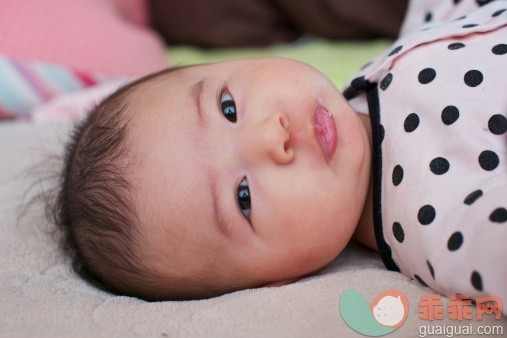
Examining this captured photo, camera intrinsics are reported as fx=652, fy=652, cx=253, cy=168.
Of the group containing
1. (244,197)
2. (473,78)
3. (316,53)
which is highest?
(473,78)

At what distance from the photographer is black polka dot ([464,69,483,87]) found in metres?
1.03

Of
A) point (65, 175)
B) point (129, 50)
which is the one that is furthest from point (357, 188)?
point (129, 50)

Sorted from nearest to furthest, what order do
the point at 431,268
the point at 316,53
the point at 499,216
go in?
the point at 499,216 → the point at 431,268 → the point at 316,53

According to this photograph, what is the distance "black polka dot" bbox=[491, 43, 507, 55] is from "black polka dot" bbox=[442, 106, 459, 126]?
117 mm

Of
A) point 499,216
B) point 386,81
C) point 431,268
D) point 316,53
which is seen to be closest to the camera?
point 499,216

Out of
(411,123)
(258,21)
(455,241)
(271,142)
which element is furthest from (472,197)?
(258,21)

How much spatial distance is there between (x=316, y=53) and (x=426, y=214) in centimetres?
103

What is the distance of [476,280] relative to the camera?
86cm

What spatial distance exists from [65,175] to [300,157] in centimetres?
45

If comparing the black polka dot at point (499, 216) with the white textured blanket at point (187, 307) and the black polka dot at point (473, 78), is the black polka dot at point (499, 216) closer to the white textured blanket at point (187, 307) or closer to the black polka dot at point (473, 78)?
the white textured blanket at point (187, 307)

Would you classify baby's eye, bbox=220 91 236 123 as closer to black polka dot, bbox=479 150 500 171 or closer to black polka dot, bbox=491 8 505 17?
black polka dot, bbox=479 150 500 171

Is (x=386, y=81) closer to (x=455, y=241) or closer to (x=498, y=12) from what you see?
(x=498, y=12)

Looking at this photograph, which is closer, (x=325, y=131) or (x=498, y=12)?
(x=325, y=131)

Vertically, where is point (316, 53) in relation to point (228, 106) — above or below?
below
